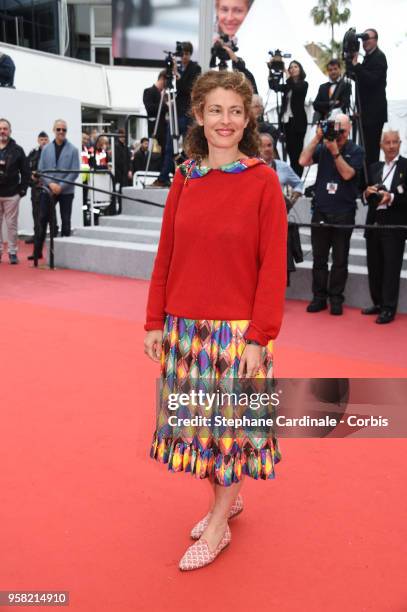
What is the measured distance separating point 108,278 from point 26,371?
3.84m

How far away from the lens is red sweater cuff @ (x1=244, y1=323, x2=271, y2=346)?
2074mm

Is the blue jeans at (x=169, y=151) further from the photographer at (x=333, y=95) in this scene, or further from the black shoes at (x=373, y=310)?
the black shoes at (x=373, y=310)

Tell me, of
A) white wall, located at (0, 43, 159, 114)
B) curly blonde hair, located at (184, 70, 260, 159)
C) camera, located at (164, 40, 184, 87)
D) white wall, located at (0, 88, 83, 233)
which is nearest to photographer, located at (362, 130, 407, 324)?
camera, located at (164, 40, 184, 87)

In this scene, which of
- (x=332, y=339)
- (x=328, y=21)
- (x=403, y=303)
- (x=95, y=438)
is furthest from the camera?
(x=328, y=21)

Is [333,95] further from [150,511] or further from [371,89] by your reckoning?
[150,511]

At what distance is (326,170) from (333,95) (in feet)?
6.04

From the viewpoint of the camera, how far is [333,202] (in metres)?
6.15

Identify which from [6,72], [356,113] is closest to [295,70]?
[356,113]

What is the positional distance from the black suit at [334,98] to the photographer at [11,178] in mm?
3728

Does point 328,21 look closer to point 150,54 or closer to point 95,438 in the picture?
point 95,438

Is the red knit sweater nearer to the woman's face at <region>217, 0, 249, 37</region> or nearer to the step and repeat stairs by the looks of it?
the step and repeat stairs

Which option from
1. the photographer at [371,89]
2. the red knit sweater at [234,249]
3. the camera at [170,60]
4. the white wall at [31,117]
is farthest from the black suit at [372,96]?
the red knit sweater at [234,249]

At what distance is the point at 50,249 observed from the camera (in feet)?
28.1

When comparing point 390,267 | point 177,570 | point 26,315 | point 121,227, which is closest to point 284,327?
point 390,267
